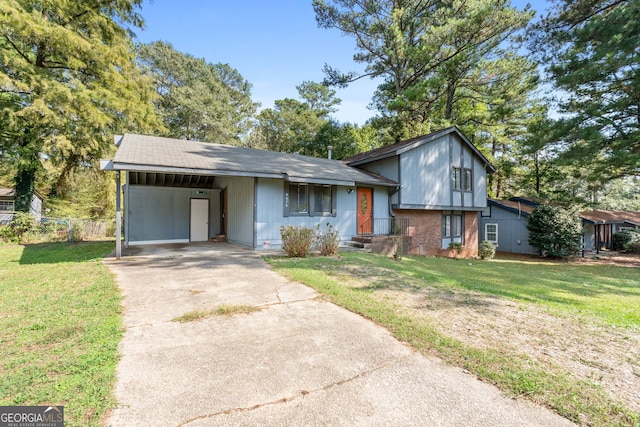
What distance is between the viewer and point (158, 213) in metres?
12.3

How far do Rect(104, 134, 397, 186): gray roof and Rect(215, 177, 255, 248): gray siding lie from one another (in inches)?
35.7

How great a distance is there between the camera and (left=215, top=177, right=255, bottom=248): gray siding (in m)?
10.6

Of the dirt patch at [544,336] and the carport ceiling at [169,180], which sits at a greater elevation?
the carport ceiling at [169,180]

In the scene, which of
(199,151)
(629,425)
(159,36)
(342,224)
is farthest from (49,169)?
(629,425)

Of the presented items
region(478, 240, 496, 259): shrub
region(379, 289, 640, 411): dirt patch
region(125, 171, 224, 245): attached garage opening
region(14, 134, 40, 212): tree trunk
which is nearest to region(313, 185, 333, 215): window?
region(125, 171, 224, 245): attached garage opening

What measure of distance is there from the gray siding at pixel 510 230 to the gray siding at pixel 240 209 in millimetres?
17370

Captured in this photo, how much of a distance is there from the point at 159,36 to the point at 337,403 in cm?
3309

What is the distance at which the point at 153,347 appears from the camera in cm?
323

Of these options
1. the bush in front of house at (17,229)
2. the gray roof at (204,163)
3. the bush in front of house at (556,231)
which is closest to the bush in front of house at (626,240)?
the bush in front of house at (556,231)

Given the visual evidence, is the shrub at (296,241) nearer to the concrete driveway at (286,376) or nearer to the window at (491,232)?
the concrete driveway at (286,376)

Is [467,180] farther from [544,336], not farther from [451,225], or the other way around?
[544,336]

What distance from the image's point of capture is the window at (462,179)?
614 inches

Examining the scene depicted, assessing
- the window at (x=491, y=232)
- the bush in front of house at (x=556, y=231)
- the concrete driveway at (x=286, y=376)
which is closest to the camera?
the concrete driveway at (x=286, y=376)

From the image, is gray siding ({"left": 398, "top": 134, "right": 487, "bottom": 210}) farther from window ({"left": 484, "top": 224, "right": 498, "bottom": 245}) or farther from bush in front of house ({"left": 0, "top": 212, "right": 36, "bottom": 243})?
bush in front of house ({"left": 0, "top": 212, "right": 36, "bottom": 243})
